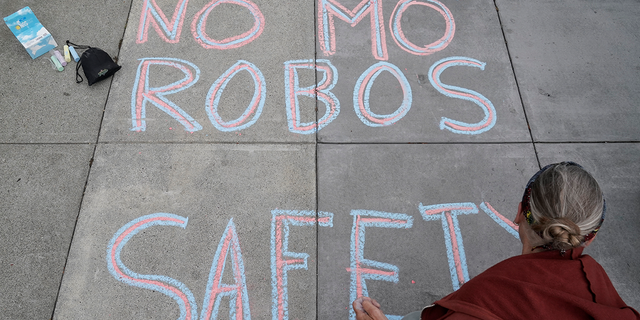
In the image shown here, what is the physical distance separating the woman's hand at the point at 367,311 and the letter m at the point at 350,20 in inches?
86.7

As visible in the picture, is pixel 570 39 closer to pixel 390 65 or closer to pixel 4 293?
pixel 390 65

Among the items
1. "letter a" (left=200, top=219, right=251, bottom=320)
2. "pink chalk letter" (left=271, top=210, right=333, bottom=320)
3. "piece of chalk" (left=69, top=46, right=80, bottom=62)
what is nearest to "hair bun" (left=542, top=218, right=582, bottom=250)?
"pink chalk letter" (left=271, top=210, right=333, bottom=320)

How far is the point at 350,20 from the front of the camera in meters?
3.71

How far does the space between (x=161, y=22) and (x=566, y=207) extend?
364 centimetres

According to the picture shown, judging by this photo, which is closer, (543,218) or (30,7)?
(543,218)

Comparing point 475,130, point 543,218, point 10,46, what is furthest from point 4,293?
point 475,130

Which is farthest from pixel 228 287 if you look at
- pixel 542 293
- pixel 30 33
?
pixel 30 33

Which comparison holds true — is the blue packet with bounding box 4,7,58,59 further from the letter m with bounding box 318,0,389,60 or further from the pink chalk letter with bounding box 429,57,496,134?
the pink chalk letter with bounding box 429,57,496,134

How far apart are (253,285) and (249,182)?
2.51 ft

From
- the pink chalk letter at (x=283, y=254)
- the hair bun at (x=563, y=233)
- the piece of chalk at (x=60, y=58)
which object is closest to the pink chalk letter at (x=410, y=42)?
the pink chalk letter at (x=283, y=254)

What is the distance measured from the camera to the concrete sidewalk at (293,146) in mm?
2562

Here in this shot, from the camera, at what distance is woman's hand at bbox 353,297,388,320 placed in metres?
2.09

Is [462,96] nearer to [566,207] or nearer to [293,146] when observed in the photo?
[293,146]

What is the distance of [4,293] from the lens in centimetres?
252
